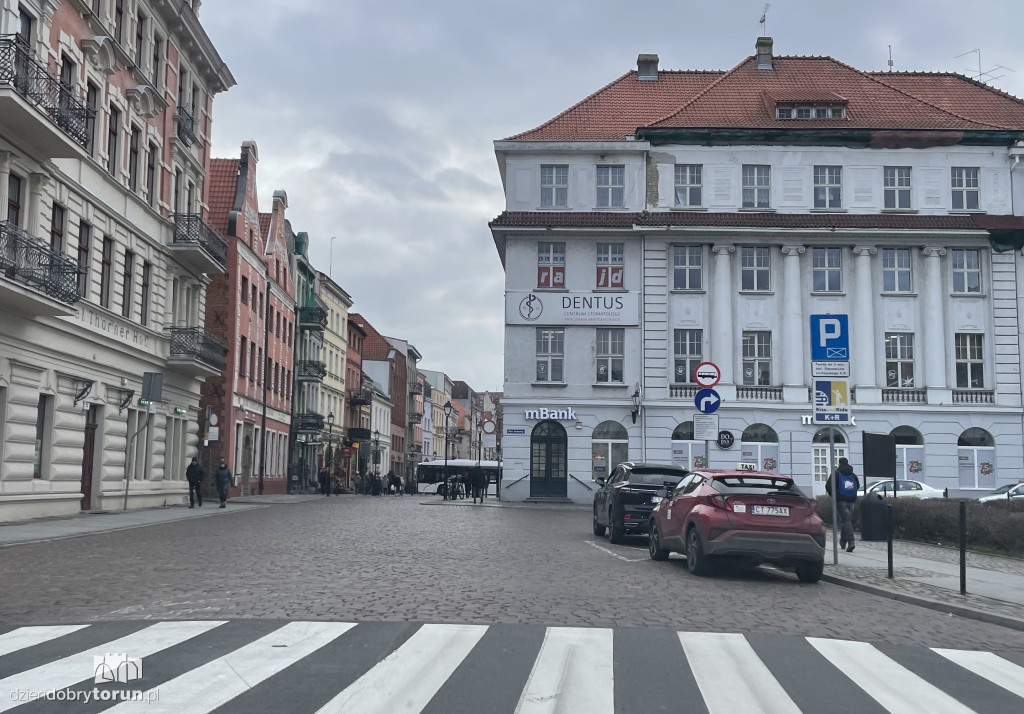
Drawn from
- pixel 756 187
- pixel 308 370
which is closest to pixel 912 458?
pixel 756 187

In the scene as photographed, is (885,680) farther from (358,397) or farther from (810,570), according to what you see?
(358,397)

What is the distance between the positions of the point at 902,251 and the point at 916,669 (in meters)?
42.7

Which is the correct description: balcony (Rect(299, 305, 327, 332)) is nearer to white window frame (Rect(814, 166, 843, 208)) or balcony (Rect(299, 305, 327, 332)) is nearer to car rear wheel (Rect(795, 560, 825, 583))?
white window frame (Rect(814, 166, 843, 208))

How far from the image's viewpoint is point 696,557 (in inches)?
588

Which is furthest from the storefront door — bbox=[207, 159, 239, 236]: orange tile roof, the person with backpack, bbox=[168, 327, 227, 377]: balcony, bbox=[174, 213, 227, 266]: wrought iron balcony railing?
the person with backpack

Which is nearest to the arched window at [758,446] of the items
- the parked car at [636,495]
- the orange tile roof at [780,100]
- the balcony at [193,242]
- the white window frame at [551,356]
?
the white window frame at [551,356]

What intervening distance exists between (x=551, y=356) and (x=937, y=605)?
35495 mm

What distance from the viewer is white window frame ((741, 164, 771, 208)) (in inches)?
1907

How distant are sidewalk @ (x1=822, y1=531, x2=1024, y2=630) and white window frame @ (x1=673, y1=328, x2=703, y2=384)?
2571 centimetres

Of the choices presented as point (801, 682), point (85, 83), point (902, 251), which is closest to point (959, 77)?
point (902, 251)

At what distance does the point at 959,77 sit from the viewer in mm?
55188

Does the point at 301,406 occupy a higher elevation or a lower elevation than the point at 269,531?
higher

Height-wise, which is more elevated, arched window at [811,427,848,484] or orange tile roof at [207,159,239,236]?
orange tile roof at [207,159,239,236]

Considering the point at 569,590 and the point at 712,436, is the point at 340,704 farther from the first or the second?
the point at 712,436
